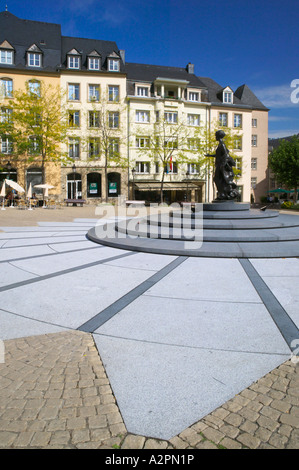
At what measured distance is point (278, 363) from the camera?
3.40 meters

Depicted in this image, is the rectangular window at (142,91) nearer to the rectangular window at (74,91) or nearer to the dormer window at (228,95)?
the rectangular window at (74,91)

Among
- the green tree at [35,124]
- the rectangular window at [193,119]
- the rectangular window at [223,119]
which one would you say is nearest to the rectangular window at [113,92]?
the green tree at [35,124]

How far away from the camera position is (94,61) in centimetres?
3988

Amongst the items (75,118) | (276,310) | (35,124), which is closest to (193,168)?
(75,118)

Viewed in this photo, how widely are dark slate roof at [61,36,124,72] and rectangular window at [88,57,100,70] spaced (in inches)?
25.2

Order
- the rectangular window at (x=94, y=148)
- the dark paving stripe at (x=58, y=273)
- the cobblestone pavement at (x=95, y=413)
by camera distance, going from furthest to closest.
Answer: the rectangular window at (x=94, y=148), the dark paving stripe at (x=58, y=273), the cobblestone pavement at (x=95, y=413)

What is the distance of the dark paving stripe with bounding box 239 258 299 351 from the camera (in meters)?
4.02

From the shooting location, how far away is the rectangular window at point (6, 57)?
122 ft

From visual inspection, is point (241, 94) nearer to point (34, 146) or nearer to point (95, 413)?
point (34, 146)

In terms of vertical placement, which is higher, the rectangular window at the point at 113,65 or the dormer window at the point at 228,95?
the rectangular window at the point at 113,65

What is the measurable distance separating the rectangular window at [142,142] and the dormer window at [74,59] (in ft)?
34.1

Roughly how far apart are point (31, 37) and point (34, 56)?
406 cm

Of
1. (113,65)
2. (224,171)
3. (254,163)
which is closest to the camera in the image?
(224,171)
